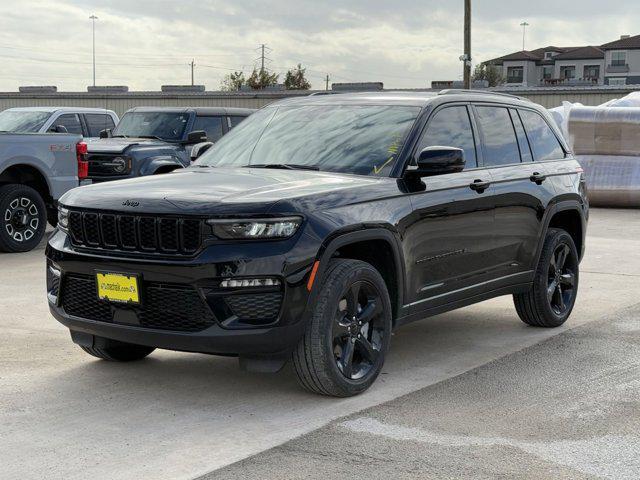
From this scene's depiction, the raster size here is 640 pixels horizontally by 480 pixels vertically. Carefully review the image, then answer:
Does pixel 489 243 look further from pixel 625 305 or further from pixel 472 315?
pixel 625 305

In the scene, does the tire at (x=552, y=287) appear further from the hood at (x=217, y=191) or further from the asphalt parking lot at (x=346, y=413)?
the hood at (x=217, y=191)

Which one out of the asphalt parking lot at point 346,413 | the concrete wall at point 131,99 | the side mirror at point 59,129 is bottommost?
the asphalt parking lot at point 346,413

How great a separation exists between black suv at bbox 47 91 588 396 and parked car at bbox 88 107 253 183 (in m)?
8.01

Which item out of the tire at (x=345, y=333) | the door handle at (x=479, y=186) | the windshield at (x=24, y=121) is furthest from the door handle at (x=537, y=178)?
the windshield at (x=24, y=121)

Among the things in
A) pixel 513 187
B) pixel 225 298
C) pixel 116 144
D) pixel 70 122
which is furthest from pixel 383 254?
pixel 70 122

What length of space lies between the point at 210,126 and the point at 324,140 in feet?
37.2

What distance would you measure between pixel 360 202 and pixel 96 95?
4961 cm

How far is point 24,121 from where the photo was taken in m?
18.0

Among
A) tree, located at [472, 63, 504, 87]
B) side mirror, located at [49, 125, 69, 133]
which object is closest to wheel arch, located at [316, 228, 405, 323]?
side mirror, located at [49, 125, 69, 133]

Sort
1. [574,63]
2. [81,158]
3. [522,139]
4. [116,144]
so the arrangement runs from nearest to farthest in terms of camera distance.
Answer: [522,139], [81,158], [116,144], [574,63]

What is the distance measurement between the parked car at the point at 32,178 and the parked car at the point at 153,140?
219 cm

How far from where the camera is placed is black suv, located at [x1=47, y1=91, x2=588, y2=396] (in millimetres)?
Answer: 5172

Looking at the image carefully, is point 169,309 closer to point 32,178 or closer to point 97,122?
point 32,178

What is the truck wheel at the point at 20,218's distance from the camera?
12.4 meters
